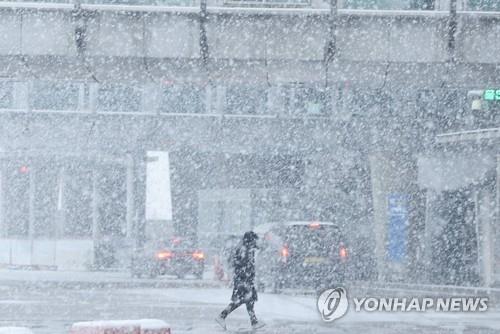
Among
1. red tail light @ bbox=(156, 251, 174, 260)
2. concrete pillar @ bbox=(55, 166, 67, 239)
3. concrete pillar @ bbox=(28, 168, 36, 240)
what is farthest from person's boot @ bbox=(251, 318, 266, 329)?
concrete pillar @ bbox=(28, 168, 36, 240)

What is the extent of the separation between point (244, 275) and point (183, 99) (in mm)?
26683

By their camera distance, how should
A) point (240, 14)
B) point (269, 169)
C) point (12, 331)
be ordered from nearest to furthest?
1. point (12, 331)
2. point (240, 14)
3. point (269, 169)

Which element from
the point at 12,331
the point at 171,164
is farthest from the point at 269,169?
the point at 12,331

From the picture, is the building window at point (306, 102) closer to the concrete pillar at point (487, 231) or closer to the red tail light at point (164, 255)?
the red tail light at point (164, 255)

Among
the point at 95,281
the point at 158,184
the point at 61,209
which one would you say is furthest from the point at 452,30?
the point at 61,209

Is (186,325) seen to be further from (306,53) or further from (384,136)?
(384,136)

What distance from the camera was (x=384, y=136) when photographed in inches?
1449

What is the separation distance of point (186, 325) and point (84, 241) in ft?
79.0

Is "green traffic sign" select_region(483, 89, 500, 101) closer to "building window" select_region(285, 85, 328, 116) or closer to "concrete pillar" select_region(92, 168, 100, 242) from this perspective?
"building window" select_region(285, 85, 328, 116)

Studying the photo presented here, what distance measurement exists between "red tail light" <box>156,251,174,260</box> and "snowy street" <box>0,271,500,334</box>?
18.4 feet

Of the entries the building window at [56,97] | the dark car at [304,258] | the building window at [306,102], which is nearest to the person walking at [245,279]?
the dark car at [304,258]

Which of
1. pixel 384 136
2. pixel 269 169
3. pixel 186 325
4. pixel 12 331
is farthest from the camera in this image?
pixel 269 169

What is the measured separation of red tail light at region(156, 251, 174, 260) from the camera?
33.0 m

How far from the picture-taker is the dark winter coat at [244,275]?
54.5ft
